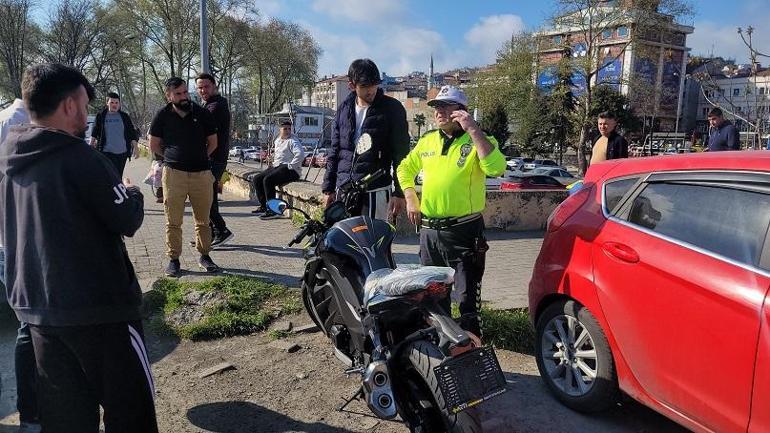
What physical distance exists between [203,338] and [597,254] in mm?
3139

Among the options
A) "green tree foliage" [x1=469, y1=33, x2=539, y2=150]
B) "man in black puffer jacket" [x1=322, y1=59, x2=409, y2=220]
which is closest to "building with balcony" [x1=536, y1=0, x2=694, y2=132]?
"green tree foliage" [x1=469, y1=33, x2=539, y2=150]

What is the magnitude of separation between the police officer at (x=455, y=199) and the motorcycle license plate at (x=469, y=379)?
45.1 inches

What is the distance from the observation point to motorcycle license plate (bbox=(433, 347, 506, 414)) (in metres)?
2.38

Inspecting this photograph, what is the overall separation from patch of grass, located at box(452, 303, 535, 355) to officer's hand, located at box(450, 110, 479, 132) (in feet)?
5.07

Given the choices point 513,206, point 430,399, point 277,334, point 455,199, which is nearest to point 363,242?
point 455,199

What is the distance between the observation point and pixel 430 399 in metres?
2.54

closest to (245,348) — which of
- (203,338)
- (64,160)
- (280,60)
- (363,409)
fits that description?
(203,338)

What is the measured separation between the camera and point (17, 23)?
40.2 meters

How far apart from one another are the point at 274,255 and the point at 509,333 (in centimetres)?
342

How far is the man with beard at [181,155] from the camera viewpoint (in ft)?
18.4

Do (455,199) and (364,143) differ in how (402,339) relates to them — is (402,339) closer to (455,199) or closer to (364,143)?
(455,199)

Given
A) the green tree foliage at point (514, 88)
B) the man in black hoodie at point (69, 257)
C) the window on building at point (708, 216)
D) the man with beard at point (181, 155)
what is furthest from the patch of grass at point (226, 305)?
the green tree foliage at point (514, 88)

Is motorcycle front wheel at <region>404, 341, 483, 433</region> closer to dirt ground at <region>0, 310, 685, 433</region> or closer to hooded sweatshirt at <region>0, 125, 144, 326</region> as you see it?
dirt ground at <region>0, 310, 685, 433</region>

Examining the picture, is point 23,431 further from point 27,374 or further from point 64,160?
point 64,160
